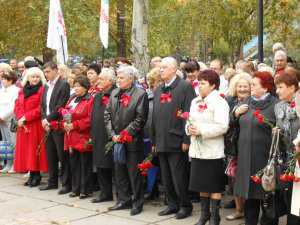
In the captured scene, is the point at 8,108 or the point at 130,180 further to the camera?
the point at 8,108

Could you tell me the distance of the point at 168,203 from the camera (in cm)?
788

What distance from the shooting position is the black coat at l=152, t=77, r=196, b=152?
24.6ft

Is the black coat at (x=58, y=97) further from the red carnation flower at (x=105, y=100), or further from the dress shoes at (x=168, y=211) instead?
the dress shoes at (x=168, y=211)

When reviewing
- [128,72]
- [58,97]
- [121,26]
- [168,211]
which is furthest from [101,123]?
[121,26]

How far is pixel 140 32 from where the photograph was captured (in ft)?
45.4

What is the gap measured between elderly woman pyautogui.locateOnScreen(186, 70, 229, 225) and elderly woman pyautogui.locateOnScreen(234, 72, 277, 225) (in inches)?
10.2

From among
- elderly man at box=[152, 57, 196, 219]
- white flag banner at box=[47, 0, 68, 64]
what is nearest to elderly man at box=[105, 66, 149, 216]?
elderly man at box=[152, 57, 196, 219]

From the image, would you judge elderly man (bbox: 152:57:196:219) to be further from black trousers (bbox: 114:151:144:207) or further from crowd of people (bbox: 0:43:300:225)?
black trousers (bbox: 114:151:144:207)

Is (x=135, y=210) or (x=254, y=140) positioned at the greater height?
(x=254, y=140)

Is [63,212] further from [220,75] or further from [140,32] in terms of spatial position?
[140,32]

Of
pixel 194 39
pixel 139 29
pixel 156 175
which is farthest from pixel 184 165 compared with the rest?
pixel 194 39

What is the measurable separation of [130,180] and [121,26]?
1260 cm

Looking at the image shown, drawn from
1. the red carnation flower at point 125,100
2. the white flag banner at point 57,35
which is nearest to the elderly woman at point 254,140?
the red carnation flower at point 125,100

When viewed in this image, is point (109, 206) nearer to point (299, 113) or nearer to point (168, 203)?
point (168, 203)
